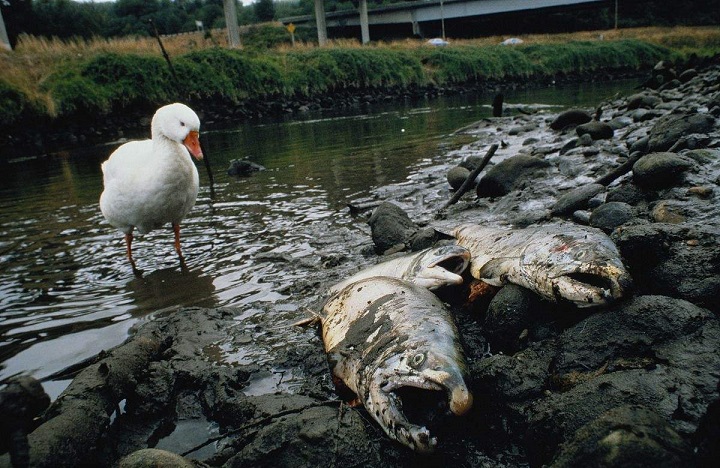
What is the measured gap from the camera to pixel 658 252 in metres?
2.88

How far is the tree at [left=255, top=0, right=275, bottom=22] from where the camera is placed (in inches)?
2721

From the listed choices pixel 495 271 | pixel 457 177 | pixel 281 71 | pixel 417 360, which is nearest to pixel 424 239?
pixel 495 271

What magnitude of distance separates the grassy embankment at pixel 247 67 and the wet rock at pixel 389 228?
67.3 feet

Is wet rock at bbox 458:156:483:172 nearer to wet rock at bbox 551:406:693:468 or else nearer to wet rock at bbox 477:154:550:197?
wet rock at bbox 477:154:550:197

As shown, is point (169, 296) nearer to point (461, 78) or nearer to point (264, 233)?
point (264, 233)

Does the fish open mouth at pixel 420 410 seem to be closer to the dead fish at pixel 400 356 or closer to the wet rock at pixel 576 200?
the dead fish at pixel 400 356

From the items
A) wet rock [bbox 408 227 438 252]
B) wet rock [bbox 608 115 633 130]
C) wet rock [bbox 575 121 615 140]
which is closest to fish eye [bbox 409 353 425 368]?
wet rock [bbox 408 227 438 252]

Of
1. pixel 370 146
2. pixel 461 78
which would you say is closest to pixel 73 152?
pixel 370 146

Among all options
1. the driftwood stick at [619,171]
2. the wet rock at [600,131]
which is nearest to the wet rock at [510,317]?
the driftwood stick at [619,171]

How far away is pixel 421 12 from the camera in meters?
61.9

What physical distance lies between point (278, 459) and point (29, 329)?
3091mm

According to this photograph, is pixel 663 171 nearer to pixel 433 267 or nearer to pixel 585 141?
pixel 433 267

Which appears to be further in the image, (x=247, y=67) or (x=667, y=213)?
(x=247, y=67)

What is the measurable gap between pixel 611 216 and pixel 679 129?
3395mm
